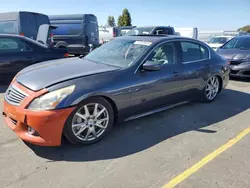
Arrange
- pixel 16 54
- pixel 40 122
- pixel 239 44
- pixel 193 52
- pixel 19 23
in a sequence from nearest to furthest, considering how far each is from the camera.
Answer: pixel 40 122, pixel 193 52, pixel 16 54, pixel 239 44, pixel 19 23

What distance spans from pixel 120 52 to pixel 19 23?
6.88m

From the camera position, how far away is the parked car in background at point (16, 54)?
5527 mm

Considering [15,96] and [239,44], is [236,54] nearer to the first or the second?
[239,44]

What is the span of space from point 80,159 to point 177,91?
215cm

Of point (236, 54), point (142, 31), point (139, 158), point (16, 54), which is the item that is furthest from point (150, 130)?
point (142, 31)

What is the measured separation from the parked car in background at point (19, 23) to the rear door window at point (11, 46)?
353 cm

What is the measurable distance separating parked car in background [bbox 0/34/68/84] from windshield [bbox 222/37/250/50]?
20.0ft

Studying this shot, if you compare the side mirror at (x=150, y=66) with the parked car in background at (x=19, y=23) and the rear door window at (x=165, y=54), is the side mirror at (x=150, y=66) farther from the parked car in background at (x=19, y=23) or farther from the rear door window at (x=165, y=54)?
the parked car in background at (x=19, y=23)

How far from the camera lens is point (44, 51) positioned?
6020 mm

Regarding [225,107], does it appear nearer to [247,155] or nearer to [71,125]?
[247,155]

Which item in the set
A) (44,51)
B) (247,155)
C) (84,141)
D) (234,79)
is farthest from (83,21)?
(247,155)

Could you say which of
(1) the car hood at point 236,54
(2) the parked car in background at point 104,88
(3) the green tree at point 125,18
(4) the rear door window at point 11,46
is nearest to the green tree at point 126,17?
(3) the green tree at point 125,18

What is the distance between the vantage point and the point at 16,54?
223 inches

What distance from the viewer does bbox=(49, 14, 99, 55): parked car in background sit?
36.8ft
